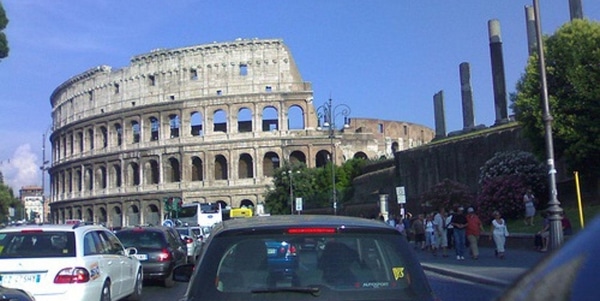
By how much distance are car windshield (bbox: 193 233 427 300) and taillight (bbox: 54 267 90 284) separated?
17.5ft

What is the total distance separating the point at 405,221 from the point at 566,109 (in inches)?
318

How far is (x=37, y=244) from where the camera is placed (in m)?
9.73

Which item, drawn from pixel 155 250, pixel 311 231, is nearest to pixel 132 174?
pixel 155 250

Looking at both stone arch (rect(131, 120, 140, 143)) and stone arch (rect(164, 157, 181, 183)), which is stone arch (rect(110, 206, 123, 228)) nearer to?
stone arch (rect(164, 157, 181, 183))

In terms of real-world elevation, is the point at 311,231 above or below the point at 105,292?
above

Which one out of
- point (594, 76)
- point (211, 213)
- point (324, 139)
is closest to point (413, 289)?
point (594, 76)

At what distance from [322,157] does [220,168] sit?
453 inches

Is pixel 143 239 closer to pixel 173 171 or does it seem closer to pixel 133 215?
pixel 173 171

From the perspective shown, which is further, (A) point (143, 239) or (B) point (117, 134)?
(B) point (117, 134)

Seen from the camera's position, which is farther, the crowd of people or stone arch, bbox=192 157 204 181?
stone arch, bbox=192 157 204 181

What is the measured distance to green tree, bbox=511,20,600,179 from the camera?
27312 millimetres

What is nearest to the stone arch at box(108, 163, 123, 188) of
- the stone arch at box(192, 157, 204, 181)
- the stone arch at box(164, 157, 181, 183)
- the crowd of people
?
the stone arch at box(164, 157, 181, 183)

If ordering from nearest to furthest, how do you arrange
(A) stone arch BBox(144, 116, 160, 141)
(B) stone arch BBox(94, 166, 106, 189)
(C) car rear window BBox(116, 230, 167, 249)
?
(C) car rear window BBox(116, 230, 167, 249)
(A) stone arch BBox(144, 116, 160, 141)
(B) stone arch BBox(94, 166, 106, 189)

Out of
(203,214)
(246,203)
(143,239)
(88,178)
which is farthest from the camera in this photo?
(88,178)
